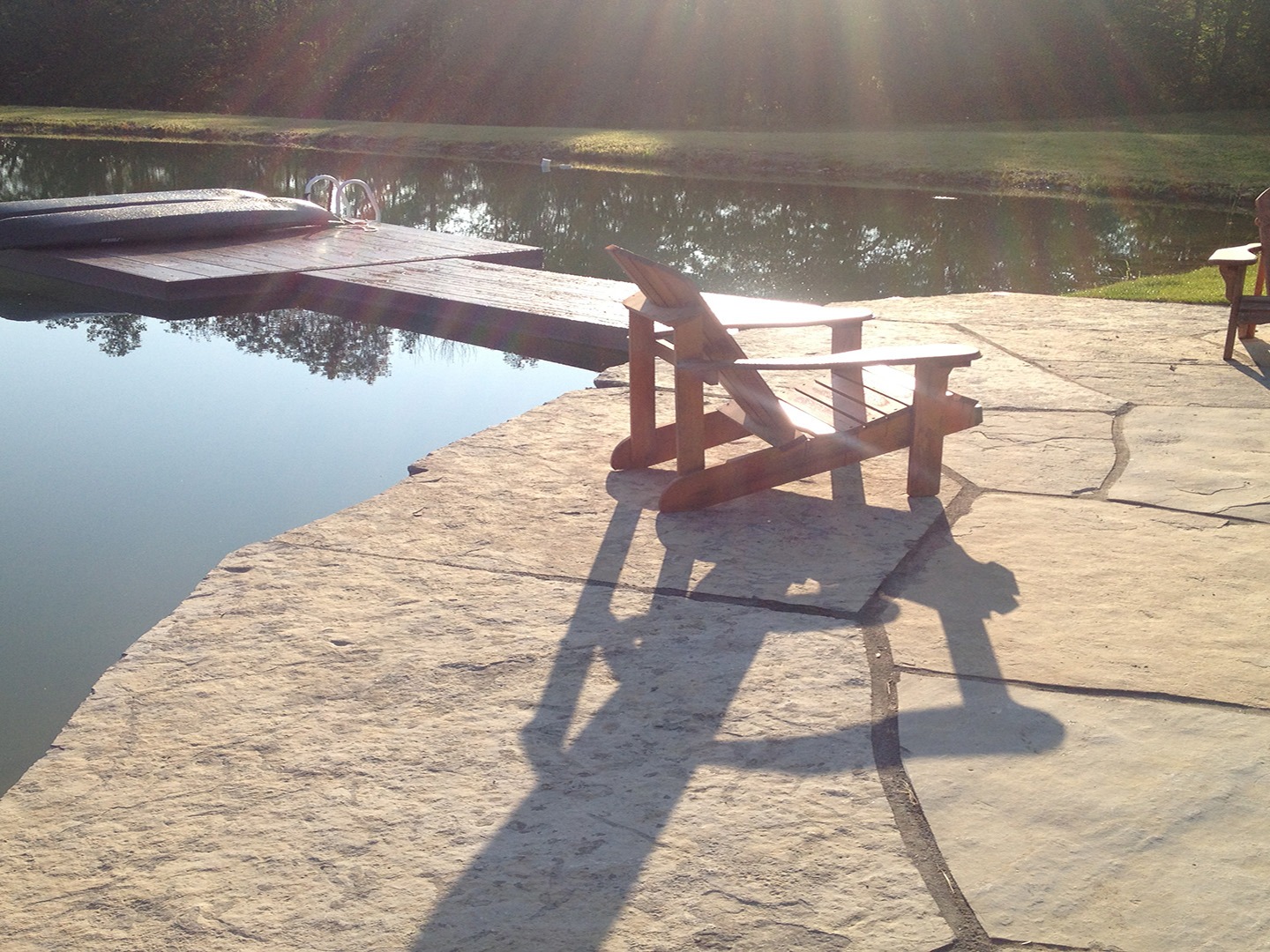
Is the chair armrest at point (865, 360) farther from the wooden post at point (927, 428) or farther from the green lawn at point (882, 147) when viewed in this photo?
the green lawn at point (882, 147)

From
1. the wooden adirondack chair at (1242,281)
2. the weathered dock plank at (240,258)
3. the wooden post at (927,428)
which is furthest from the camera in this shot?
the weathered dock plank at (240,258)

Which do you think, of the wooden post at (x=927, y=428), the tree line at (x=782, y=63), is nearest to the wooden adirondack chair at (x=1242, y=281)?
the wooden post at (x=927, y=428)

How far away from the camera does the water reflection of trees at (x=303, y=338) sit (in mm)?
6609

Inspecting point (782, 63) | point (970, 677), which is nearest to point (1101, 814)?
point (970, 677)

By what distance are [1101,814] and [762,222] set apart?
1070cm

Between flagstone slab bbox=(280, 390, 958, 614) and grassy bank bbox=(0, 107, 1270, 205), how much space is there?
1172 cm

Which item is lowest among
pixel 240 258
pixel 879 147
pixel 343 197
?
pixel 240 258

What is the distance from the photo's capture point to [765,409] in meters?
3.49

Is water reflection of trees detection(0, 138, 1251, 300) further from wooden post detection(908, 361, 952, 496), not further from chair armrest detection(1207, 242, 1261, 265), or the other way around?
wooden post detection(908, 361, 952, 496)

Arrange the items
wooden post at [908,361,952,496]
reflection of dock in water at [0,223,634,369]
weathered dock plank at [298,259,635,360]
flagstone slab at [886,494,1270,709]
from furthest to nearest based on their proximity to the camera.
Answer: reflection of dock in water at [0,223,634,369]
weathered dock plank at [298,259,635,360]
wooden post at [908,361,952,496]
flagstone slab at [886,494,1270,709]

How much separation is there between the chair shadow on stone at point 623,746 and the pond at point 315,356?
1.30 meters

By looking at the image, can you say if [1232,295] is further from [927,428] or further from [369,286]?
[369,286]

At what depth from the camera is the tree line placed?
72.8 feet

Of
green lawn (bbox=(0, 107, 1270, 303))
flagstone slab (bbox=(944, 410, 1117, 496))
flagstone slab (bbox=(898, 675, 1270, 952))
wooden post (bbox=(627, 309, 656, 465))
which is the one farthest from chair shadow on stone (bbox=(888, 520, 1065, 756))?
green lawn (bbox=(0, 107, 1270, 303))
